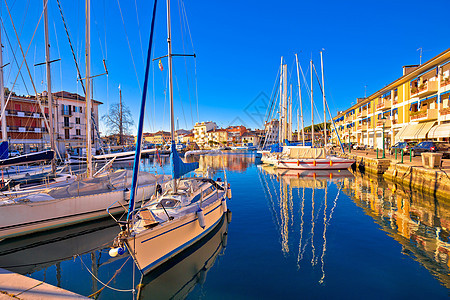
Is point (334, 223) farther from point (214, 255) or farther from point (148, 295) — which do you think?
A: point (148, 295)

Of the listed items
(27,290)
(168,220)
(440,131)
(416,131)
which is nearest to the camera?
(27,290)

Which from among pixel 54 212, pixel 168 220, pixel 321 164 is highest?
pixel 168 220

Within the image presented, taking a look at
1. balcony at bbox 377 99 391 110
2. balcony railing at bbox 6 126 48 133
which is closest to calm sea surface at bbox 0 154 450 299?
balcony at bbox 377 99 391 110

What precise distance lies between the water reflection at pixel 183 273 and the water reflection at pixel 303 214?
2.47m

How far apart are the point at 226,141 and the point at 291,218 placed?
10183 cm

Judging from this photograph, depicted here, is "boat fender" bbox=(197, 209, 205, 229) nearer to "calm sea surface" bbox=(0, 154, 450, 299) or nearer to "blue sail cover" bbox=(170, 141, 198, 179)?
"calm sea surface" bbox=(0, 154, 450, 299)

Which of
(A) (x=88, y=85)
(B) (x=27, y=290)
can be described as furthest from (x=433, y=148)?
(B) (x=27, y=290)

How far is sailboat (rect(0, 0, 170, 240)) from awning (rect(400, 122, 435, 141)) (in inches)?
1218

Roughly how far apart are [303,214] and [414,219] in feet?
Result: 15.6

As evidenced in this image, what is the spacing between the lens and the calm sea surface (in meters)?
5.93

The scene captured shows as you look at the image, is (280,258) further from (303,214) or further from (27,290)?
(27,290)

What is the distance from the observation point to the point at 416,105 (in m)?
31.4

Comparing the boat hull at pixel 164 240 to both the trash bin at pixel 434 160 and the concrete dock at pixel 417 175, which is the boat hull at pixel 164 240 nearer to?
the concrete dock at pixel 417 175

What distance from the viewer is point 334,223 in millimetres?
10594
